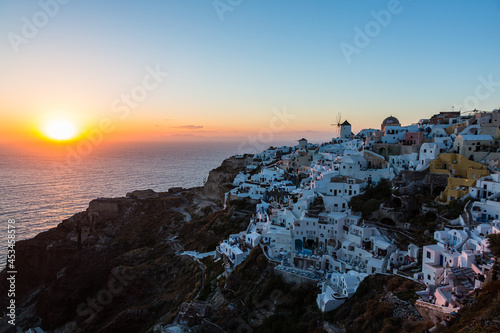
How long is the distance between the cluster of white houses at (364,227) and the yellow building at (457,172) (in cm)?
81

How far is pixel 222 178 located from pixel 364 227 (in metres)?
34.6

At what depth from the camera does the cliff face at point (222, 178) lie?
54956mm

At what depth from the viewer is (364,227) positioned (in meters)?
25.6

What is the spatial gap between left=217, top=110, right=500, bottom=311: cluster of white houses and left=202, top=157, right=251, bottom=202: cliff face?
11080 millimetres

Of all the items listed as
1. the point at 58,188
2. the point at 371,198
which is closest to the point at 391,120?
the point at 371,198

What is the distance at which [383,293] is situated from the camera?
19.8 meters

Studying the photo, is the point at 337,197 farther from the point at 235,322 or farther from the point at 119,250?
the point at 119,250

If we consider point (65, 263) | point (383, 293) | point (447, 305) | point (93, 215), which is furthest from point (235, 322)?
point (93, 215)

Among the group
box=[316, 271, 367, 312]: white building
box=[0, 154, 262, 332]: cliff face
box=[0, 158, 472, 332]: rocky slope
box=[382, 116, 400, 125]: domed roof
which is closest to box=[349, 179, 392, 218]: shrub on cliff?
box=[316, 271, 367, 312]: white building

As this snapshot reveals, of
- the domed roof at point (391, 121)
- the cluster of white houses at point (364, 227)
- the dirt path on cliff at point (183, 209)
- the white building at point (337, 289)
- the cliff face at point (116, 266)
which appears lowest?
the cliff face at point (116, 266)

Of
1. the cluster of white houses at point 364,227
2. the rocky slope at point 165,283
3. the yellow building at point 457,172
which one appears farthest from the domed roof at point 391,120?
the rocky slope at point 165,283

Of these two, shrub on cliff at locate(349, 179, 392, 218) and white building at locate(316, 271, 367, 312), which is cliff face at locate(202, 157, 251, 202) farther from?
white building at locate(316, 271, 367, 312)

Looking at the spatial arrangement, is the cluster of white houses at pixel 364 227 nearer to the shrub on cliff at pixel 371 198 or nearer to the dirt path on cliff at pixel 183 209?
the shrub on cliff at pixel 371 198

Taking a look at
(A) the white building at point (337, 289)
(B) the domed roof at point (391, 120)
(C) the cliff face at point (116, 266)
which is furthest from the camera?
(B) the domed roof at point (391, 120)
